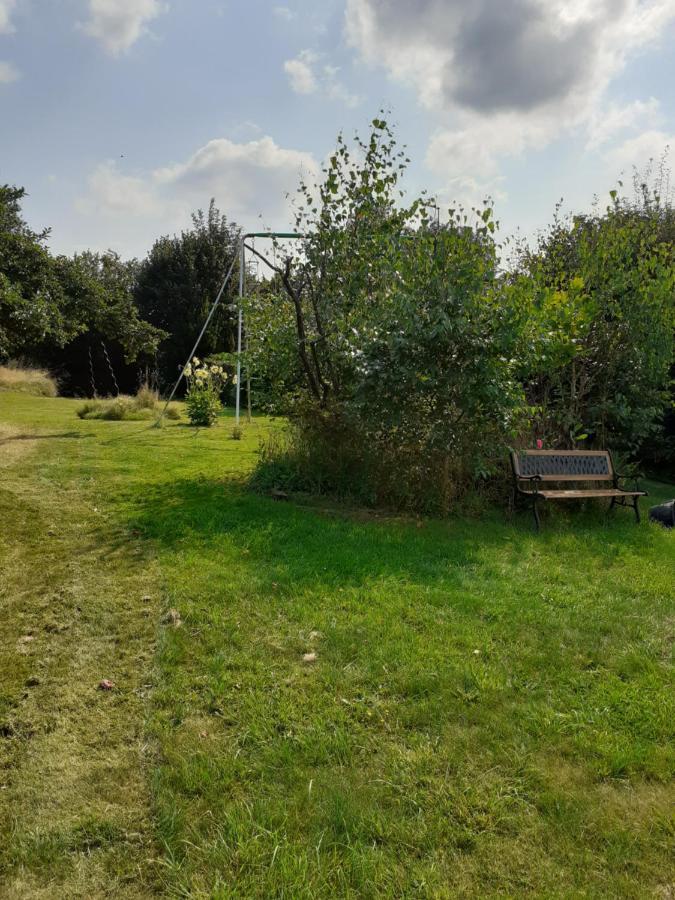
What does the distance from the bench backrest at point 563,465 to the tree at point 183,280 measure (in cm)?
2060

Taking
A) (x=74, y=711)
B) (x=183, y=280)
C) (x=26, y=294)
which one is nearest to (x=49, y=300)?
(x=26, y=294)

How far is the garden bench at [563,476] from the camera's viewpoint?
22.0 ft

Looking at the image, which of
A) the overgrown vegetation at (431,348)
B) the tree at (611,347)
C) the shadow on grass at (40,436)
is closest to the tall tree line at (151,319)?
the shadow on grass at (40,436)

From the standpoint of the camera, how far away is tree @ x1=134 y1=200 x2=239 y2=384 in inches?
1032

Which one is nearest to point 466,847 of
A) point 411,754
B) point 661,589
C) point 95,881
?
point 411,754

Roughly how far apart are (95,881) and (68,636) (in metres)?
1.74

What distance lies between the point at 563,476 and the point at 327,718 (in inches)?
213

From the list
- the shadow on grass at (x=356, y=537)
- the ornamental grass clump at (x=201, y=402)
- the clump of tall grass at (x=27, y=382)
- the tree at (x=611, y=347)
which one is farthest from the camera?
the clump of tall grass at (x=27, y=382)

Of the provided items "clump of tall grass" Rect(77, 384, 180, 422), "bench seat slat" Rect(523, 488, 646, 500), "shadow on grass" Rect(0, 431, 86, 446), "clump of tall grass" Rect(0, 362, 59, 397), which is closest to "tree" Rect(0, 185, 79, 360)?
"shadow on grass" Rect(0, 431, 86, 446)

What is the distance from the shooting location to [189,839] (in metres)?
1.96

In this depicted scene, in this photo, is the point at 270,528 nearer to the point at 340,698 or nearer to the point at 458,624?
the point at 458,624

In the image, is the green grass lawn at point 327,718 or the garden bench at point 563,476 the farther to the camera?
the garden bench at point 563,476

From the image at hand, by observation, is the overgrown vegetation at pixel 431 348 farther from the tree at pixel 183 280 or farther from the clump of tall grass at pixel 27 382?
the tree at pixel 183 280

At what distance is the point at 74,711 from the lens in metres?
2.63
